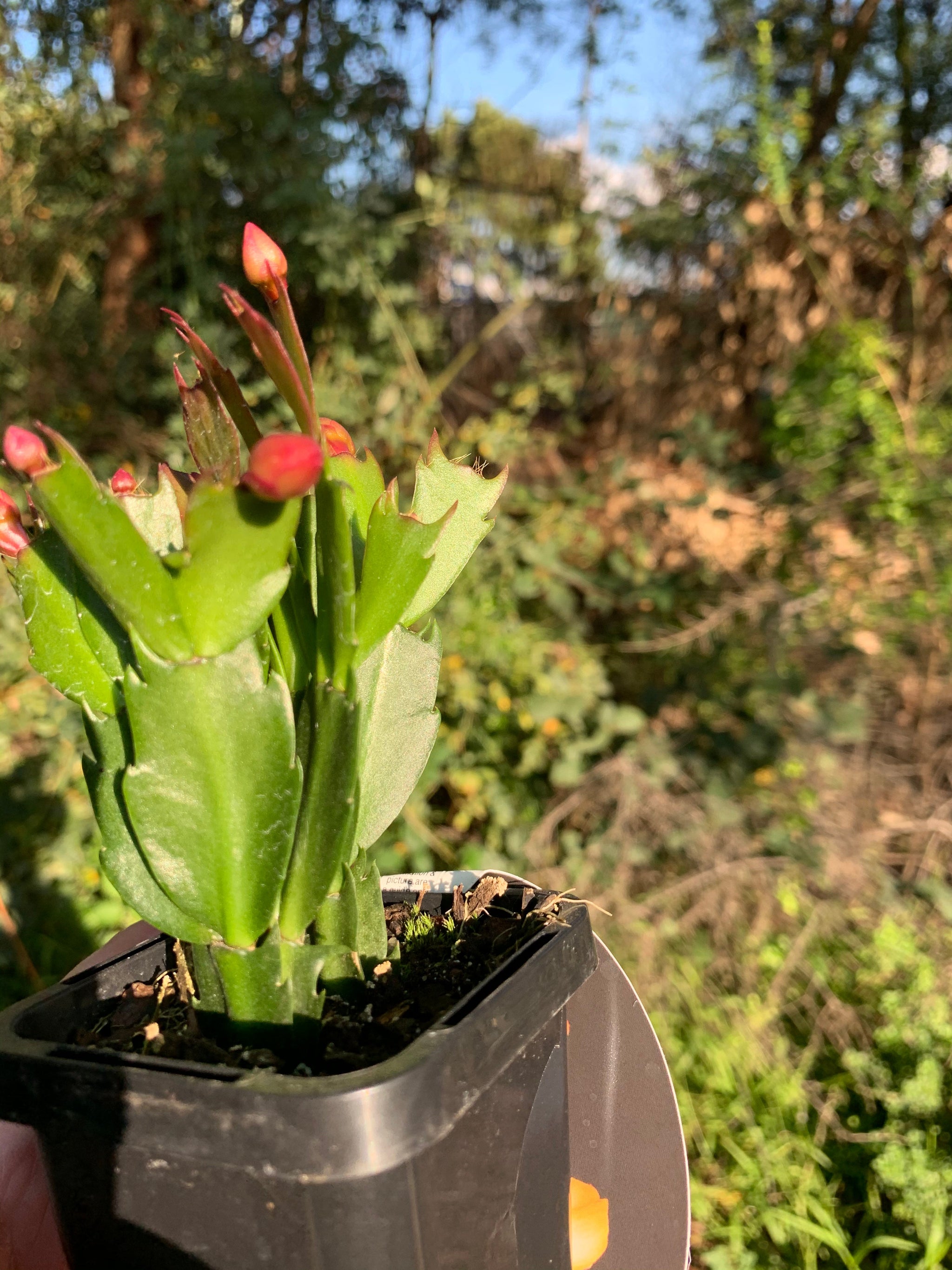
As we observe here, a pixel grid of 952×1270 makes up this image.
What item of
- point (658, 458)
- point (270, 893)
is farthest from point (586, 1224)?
point (658, 458)

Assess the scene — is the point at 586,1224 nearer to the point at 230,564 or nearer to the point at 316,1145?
the point at 316,1145

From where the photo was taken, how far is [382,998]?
637mm

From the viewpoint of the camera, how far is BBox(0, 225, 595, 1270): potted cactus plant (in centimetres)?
48

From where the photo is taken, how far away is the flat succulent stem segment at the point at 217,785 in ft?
1.73

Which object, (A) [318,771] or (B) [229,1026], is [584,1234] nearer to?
Result: (B) [229,1026]

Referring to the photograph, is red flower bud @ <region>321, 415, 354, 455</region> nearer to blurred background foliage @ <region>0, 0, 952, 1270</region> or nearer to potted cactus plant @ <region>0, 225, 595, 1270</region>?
potted cactus plant @ <region>0, 225, 595, 1270</region>

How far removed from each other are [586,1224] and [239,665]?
1.70 feet

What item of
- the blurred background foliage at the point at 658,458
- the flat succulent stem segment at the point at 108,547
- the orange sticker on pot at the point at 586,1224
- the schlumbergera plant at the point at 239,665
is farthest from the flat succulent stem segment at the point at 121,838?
the blurred background foliage at the point at 658,458

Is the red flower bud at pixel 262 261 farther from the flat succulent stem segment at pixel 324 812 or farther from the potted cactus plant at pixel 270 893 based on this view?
the flat succulent stem segment at pixel 324 812

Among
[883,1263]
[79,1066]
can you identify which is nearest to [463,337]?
A: [883,1263]

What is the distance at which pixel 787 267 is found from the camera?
301 cm

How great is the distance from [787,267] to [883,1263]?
108 inches

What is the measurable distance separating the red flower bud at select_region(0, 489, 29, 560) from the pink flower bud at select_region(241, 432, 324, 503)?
0.22 metres

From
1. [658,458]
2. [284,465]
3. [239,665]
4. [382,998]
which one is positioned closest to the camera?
[284,465]
